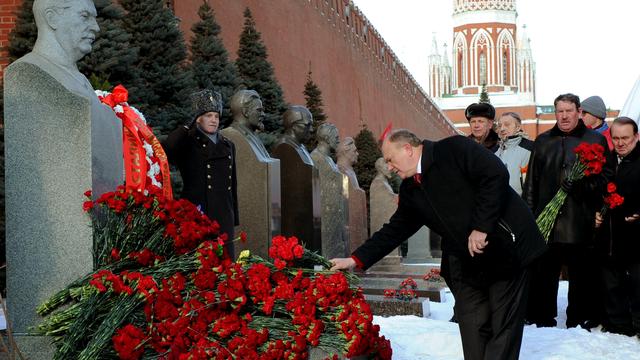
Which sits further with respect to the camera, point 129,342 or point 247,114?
point 247,114

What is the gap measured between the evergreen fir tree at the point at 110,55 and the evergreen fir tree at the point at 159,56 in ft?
1.71

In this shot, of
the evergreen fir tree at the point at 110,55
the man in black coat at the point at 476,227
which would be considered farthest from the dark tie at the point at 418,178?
the evergreen fir tree at the point at 110,55

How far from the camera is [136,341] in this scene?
135 inches

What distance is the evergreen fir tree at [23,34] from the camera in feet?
26.7

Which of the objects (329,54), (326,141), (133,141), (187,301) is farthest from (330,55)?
(187,301)

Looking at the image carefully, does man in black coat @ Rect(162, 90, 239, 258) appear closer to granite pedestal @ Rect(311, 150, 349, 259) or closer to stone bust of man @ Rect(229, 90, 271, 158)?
stone bust of man @ Rect(229, 90, 271, 158)

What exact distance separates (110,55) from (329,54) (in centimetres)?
1488

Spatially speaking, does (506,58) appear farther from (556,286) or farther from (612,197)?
(612,197)

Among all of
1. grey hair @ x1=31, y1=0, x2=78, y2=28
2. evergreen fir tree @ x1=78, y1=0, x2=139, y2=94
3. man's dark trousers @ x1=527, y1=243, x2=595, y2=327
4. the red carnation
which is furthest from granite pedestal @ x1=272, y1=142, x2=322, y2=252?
the red carnation

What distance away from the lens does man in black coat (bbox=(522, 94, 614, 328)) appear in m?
6.39

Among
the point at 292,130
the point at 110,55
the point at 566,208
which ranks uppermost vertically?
the point at 110,55

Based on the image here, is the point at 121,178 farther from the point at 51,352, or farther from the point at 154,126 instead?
the point at 154,126

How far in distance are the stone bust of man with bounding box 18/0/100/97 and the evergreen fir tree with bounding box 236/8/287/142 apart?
8.23 metres

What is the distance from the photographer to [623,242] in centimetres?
639
